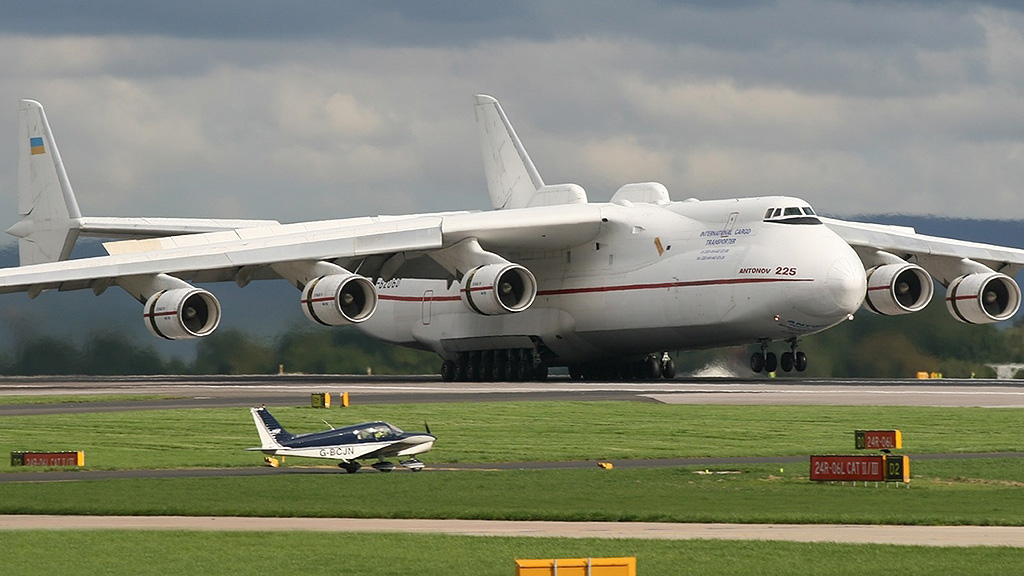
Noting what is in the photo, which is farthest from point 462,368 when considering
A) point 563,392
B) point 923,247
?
point 923,247

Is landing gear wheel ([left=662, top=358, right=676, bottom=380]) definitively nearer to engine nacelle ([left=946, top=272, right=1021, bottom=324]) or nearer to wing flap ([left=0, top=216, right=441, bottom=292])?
engine nacelle ([left=946, top=272, right=1021, bottom=324])

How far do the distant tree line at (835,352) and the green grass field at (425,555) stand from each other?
1411 inches

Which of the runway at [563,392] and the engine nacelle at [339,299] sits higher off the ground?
the engine nacelle at [339,299]

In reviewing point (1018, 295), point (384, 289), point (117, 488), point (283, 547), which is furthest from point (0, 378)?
point (283, 547)

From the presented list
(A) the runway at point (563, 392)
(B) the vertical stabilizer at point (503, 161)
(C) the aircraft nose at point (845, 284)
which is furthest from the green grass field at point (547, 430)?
(B) the vertical stabilizer at point (503, 161)

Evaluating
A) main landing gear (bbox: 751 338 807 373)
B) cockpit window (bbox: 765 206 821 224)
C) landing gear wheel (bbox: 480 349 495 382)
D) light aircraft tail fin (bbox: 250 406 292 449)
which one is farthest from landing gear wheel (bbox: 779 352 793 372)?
light aircraft tail fin (bbox: 250 406 292 449)

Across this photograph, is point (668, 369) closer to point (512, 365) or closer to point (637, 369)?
point (637, 369)

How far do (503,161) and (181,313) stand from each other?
17318 mm

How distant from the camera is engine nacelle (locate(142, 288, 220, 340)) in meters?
41.3

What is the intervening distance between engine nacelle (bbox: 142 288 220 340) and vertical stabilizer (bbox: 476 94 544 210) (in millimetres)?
14964

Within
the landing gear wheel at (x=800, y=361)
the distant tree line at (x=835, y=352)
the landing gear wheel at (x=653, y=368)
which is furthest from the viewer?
the distant tree line at (x=835, y=352)

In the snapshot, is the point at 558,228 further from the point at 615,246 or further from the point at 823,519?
the point at 823,519

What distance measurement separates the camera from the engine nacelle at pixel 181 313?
41344 mm

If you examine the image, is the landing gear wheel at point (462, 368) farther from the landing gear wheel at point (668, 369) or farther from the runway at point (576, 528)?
the runway at point (576, 528)
